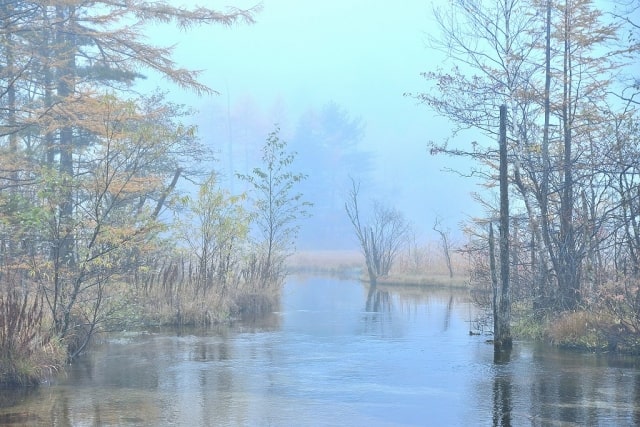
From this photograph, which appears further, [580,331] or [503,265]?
[580,331]

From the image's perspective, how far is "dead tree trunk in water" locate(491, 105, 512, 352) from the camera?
13984 mm

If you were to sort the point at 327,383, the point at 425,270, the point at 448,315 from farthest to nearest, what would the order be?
the point at 425,270
the point at 448,315
the point at 327,383

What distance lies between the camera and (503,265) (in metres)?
14.0

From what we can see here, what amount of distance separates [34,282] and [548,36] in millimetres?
13977

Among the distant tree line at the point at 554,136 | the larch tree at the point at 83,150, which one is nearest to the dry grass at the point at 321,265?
the larch tree at the point at 83,150

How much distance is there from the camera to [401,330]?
719 inches

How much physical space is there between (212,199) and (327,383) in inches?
469

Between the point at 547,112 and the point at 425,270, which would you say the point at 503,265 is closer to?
the point at 547,112

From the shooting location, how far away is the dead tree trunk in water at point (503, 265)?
45.9 feet

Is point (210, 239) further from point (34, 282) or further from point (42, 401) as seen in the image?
point (42, 401)


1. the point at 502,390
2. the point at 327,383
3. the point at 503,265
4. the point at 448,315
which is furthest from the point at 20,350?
the point at 448,315

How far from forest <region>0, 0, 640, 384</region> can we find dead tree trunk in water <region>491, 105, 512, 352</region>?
85 cm

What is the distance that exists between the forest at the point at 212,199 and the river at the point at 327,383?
112cm

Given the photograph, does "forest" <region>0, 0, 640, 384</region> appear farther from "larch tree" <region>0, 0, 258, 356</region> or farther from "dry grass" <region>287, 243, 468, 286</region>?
"dry grass" <region>287, 243, 468, 286</region>
